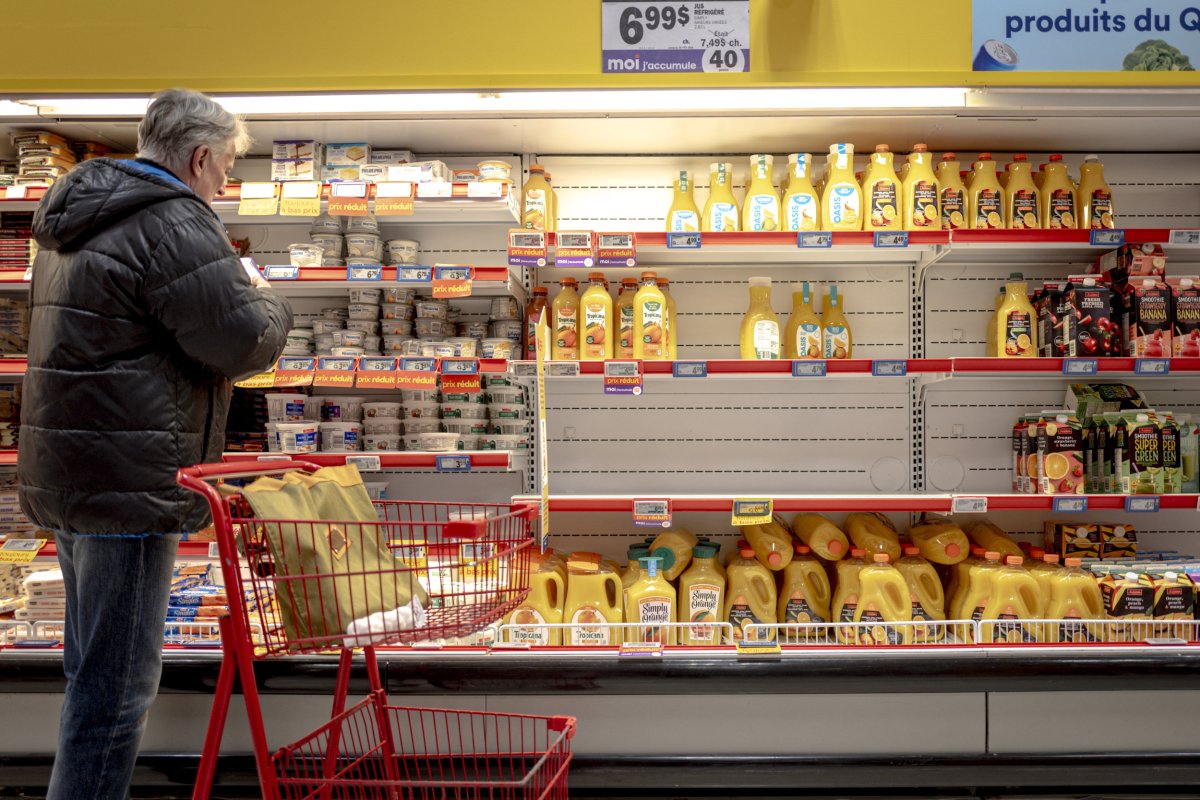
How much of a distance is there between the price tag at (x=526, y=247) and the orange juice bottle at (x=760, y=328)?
871 mm

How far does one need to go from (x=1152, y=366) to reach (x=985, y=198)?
0.82 metres

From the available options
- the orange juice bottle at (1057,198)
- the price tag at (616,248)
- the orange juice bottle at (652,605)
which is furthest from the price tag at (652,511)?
the orange juice bottle at (1057,198)

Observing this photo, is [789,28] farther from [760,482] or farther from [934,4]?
[760,482]

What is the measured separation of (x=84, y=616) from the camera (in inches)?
67.4

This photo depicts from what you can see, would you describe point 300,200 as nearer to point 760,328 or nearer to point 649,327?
point 649,327

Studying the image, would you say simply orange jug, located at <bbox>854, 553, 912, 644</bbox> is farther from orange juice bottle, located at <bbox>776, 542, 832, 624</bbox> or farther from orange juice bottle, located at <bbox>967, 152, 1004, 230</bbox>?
orange juice bottle, located at <bbox>967, 152, 1004, 230</bbox>

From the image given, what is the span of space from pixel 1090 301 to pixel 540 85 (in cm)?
209

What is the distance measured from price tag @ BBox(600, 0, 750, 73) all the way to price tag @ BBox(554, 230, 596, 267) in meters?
0.55

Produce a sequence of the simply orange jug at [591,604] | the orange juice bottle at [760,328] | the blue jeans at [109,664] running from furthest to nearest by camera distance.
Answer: the orange juice bottle at [760,328], the simply orange jug at [591,604], the blue jeans at [109,664]

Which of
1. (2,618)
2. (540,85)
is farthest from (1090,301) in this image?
(2,618)

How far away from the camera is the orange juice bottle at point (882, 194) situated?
3.04 m

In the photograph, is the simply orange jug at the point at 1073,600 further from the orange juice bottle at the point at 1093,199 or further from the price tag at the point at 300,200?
the price tag at the point at 300,200

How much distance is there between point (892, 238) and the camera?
291 cm

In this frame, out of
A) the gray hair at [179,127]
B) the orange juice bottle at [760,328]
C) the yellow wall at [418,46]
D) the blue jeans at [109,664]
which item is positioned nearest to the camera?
the blue jeans at [109,664]
